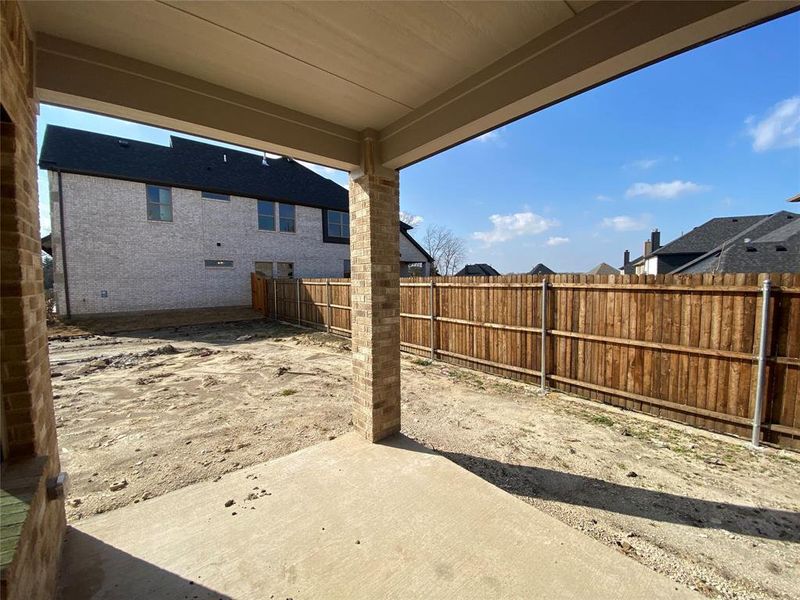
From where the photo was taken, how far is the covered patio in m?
1.70

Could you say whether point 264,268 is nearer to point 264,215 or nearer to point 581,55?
point 264,215

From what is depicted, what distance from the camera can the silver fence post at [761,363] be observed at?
371 cm

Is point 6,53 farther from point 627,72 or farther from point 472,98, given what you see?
point 627,72

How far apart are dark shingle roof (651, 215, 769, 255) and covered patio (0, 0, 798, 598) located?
2467cm

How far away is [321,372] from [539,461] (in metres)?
4.80

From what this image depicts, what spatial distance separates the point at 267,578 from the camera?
197 cm

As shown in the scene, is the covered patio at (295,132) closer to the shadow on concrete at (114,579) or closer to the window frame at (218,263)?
the shadow on concrete at (114,579)

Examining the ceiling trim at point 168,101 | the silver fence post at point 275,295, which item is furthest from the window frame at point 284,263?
the ceiling trim at point 168,101

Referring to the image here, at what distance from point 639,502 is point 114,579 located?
391cm

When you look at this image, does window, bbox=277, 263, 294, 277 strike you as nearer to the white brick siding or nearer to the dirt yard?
the white brick siding

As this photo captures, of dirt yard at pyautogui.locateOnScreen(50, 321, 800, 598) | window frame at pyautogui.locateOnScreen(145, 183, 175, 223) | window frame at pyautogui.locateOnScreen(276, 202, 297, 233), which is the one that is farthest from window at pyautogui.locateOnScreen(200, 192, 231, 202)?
dirt yard at pyautogui.locateOnScreen(50, 321, 800, 598)

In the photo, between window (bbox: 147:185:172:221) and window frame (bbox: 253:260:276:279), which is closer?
window (bbox: 147:185:172:221)

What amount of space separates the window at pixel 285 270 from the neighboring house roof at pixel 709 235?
2323cm

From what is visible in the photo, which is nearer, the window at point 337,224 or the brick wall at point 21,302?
the brick wall at point 21,302
